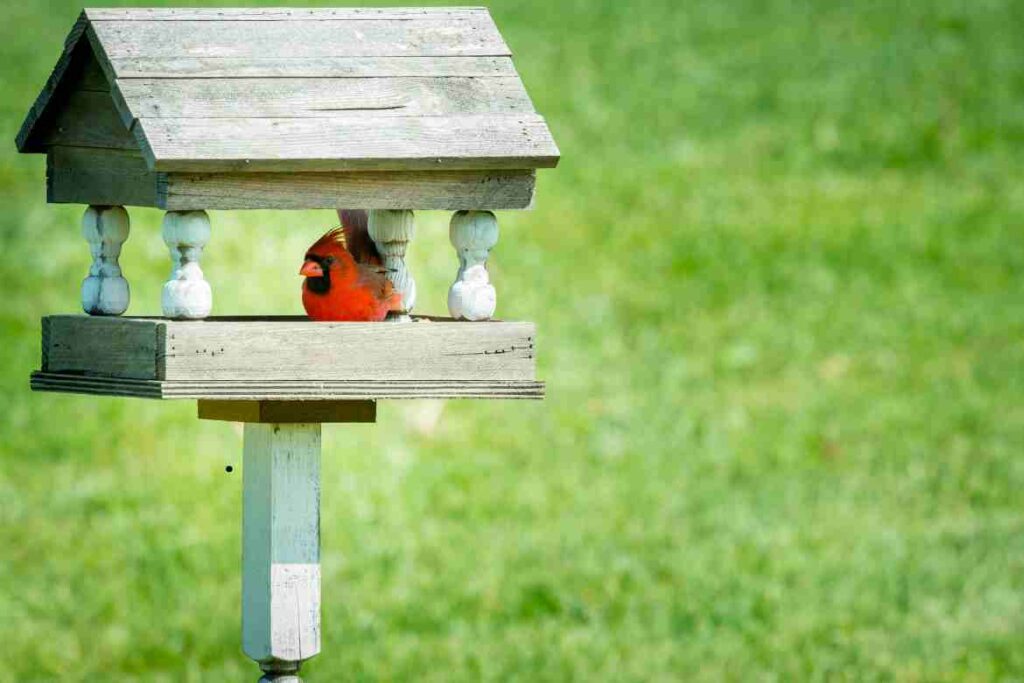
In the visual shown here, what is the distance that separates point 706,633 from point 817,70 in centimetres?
799

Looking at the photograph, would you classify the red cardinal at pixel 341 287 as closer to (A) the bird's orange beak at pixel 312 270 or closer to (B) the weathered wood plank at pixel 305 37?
(A) the bird's orange beak at pixel 312 270

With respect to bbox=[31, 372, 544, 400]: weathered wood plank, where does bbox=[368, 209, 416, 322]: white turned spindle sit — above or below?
above

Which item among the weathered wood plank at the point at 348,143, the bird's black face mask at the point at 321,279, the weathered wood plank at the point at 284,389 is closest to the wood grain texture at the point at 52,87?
the weathered wood plank at the point at 348,143

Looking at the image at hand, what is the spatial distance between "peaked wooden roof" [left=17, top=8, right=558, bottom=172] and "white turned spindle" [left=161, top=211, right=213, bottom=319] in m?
0.17

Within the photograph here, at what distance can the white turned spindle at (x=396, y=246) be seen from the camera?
3535mm

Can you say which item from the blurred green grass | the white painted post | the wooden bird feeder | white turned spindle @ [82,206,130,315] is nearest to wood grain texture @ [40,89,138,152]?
the wooden bird feeder

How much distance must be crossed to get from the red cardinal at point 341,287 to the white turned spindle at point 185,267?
25cm

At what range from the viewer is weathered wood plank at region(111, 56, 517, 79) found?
10.3ft

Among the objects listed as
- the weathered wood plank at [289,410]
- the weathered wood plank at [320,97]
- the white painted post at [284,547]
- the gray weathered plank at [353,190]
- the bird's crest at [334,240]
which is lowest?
the white painted post at [284,547]

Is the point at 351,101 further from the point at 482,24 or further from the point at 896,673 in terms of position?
the point at 896,673

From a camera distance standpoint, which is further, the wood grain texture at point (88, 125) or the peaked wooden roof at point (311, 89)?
the wood grain texture at point (88, 125)

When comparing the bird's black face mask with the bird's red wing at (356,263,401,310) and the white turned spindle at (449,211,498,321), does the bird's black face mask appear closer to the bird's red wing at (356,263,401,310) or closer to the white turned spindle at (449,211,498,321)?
the bird's red wing at (356,263,401,310)

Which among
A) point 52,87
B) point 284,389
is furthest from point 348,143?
point 52,87

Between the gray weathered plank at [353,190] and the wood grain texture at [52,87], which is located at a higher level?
the wood grain texture at [52,87]
